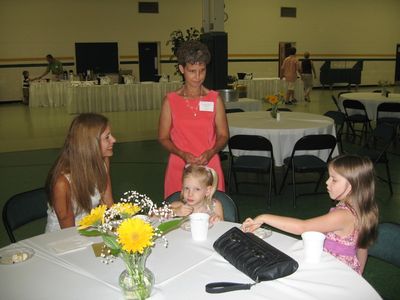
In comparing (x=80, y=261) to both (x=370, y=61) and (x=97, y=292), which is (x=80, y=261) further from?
(x=370, y=61)

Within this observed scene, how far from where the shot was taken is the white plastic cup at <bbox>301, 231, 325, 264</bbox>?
1811mm

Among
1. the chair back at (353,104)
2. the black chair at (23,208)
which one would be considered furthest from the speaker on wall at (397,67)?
the black chair at (23,208)

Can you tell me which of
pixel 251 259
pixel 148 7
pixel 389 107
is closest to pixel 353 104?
pixel 389 107

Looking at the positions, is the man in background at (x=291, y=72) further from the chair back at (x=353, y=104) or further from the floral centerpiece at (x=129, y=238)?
the floral centerpiece at (x=129, y=238)

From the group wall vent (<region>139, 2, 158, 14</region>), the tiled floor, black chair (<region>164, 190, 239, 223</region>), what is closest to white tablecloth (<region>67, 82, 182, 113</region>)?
the tiled floor

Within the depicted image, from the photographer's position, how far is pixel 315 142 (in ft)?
15.6

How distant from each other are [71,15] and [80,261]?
1469 centimetres

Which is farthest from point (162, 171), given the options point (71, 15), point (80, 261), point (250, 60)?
point (250, 60)

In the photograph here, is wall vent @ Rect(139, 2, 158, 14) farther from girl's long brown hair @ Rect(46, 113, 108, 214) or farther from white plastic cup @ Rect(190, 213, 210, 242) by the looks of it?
white plastic cup @ Rect(190, 213, 210, 242)

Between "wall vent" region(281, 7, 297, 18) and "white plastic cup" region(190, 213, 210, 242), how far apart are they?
1724 cm

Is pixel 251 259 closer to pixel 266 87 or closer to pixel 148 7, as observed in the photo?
pixel 266 87

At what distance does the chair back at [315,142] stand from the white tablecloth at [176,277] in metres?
2.80

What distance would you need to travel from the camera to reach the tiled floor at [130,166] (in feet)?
15.4

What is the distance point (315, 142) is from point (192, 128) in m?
2.18
